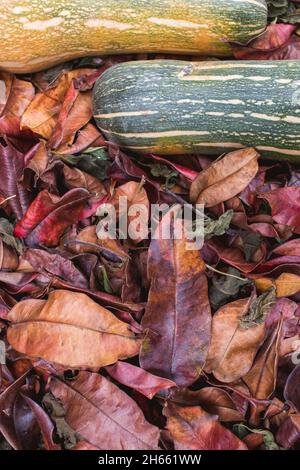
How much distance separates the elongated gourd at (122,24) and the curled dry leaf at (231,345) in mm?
781

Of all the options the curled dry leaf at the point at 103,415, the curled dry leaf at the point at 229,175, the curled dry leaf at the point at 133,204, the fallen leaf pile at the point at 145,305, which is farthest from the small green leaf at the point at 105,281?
the curled dry leaf at the point at 229,175

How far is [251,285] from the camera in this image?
143cm

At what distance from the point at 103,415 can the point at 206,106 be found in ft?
2.68

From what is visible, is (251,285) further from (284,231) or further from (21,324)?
(21,324)

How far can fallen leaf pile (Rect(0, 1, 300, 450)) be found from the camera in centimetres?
132

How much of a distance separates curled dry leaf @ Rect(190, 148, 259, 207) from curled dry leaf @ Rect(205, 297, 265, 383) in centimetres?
30

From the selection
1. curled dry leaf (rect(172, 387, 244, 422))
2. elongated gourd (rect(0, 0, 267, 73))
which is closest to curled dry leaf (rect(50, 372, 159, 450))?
curled dry leaf (rect(172, 387, 244, 422))

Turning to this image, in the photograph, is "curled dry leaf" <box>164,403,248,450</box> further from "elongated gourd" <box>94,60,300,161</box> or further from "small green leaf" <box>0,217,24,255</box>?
"elongated gourd" <box>94,60,300,161</box>

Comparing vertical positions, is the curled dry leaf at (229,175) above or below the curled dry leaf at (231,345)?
above

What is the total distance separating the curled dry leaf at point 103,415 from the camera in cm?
129

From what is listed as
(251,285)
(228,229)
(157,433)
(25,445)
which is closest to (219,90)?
(228,229)

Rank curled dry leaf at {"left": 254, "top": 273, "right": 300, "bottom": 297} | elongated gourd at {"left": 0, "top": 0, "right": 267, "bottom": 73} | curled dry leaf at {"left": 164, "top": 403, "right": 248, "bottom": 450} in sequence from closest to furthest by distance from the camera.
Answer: curled dry leaf at {"left": 164, "top": 403, "right": 248, "bottom": 450}, curled dry leaf at {"left": 254, "top": 273, "right": 300, "bottom": 297}, elongated gourd at {"left": 0, "top": 0, "right": 267, "bottom": 73}

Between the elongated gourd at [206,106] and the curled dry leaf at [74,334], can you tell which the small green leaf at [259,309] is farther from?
the elongated gourd at [206,106]

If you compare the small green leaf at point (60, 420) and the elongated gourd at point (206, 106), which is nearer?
the small green leaf at point (60, 420)
